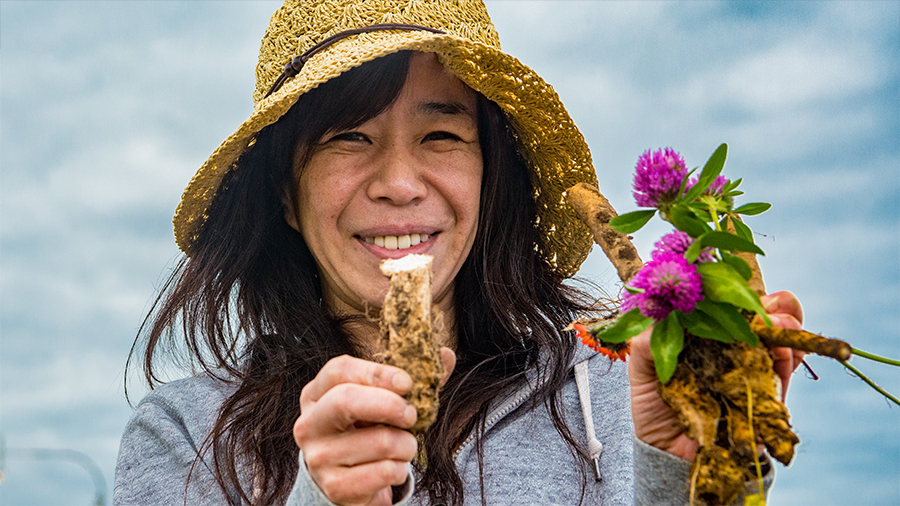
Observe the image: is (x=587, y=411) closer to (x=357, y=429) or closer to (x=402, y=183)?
(x=402, y=183)

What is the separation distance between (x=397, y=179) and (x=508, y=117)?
1.90 feet

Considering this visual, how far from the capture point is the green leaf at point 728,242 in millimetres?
1508

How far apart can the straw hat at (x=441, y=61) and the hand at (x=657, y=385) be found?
122 centimetres

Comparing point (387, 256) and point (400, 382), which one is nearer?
point (400, 382)

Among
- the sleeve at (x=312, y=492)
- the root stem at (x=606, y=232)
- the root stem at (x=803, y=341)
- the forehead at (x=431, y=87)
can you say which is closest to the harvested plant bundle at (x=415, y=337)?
the sleeve at (x=312, y=492)

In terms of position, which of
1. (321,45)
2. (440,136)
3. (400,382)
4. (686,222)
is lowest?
(400,382)

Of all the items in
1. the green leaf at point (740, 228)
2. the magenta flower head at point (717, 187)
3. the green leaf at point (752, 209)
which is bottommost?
the green leaf at point (740, 228)

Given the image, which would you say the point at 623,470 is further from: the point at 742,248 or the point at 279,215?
the point at 279,215

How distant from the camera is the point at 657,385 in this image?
1.66 meters

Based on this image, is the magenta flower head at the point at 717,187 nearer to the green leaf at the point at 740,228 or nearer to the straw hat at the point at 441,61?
the green leaf at the point at 740,228

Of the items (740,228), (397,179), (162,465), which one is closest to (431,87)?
(397,179)

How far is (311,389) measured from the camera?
171 cm

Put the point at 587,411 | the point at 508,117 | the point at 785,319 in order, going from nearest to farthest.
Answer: the point at 785,319 < the point at 587,411 < the point at 508,117

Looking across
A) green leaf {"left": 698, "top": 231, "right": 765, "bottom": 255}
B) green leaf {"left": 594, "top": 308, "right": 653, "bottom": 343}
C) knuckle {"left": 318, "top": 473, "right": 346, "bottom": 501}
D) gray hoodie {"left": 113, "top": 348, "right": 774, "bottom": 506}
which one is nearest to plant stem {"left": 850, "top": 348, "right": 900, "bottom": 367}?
green leaf {"left": 698, "top": 231, "right": 765, "bottom": 255}
